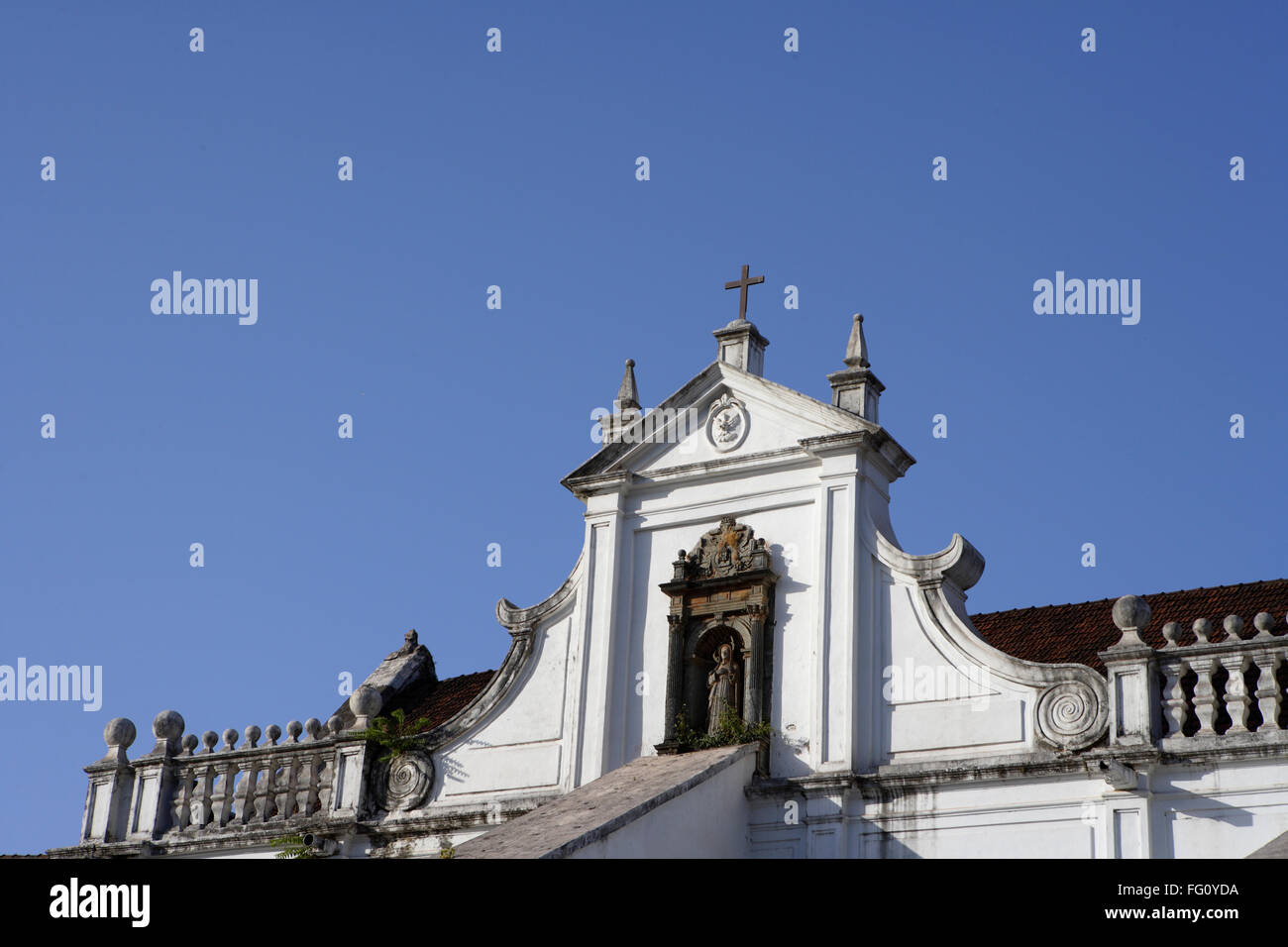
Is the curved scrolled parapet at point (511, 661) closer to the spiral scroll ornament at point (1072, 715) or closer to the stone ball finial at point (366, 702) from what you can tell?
the stone ball finial at point (366, 702)

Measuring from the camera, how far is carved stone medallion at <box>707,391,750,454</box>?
22.2 m

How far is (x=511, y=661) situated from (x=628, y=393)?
370cm

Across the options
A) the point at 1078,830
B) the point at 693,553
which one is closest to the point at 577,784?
the point at 693,553

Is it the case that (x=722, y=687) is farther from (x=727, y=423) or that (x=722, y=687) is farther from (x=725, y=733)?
(x=727, y=423)

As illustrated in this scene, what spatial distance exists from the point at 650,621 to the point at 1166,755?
6.49 m

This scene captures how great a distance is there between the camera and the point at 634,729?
70.6 feet

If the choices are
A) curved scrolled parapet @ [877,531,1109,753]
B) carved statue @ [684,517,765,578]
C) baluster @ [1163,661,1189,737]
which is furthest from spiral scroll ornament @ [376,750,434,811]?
baluster @ [1163,661,1189,737]

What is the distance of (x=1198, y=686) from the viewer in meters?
18.3

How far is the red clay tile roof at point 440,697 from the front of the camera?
2711cm

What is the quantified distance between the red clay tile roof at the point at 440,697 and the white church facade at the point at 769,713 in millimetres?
3388
